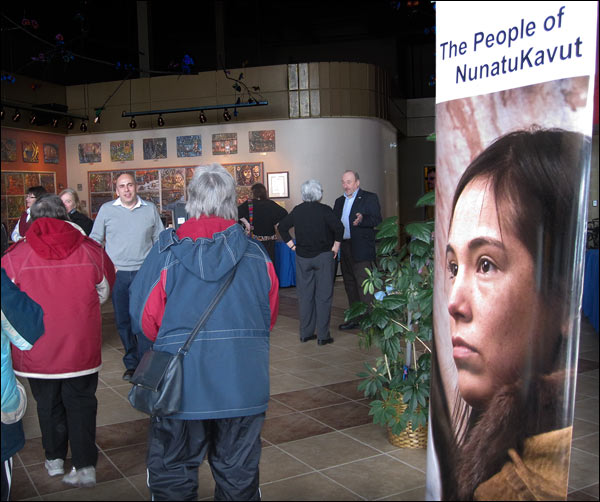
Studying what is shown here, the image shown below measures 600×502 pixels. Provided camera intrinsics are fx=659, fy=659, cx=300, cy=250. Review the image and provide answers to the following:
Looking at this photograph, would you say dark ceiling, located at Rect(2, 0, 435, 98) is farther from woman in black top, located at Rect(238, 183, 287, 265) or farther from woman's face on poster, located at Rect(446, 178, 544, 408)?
woman's face on poster, located at Rect(446, 178, 544, 408)

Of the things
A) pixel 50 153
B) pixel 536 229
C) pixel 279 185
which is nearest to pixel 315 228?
pixel 536 229

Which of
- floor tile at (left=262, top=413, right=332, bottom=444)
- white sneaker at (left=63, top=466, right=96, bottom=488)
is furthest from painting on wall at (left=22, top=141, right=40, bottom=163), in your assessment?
white sneaker at (left=63, top=466, right=96, bottom=488)

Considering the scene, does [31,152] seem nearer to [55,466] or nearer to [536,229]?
[55,466]

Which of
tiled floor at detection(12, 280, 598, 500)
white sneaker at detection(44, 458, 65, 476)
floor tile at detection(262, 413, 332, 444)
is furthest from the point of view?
floor tile at detection(262, 413, 332, 444)

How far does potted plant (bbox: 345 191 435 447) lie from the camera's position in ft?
11.8

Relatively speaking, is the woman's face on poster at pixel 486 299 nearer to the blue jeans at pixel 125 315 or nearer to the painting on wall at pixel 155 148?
the blue jeans at pixel 125 315

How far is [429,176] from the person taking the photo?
19.4 meters

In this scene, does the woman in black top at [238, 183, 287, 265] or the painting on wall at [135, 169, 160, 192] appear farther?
the painting on wall at [135, 169, 160, 192]

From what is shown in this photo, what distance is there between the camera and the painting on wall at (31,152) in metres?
12.8

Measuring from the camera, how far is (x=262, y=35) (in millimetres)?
20734

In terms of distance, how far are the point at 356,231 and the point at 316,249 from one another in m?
→ 0.59

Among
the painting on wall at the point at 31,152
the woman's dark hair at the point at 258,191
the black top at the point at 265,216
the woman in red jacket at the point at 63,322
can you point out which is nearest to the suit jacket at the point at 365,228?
the black top at the point at 265,216

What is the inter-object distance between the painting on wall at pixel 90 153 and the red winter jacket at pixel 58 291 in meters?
11.0

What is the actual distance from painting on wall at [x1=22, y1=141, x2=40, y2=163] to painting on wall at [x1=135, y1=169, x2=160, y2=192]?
6.55 ft
